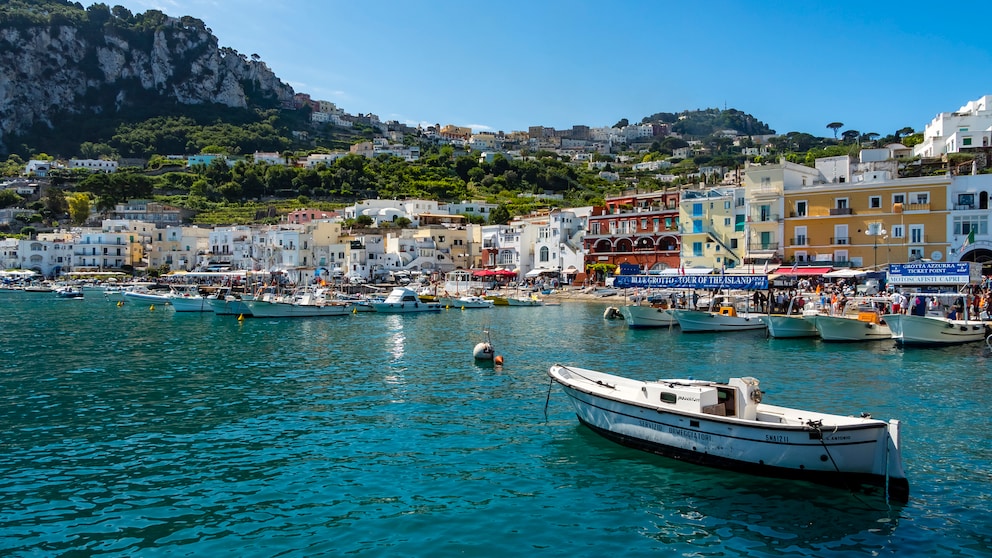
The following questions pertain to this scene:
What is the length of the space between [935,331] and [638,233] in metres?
43.1

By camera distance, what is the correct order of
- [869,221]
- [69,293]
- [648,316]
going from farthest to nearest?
[69,293] < [869,221] < [648,316]

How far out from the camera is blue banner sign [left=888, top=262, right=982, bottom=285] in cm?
3294

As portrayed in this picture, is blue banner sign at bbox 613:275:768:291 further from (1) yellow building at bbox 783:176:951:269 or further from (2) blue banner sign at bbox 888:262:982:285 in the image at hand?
(1) yellow building at bbox 783:176:951:269

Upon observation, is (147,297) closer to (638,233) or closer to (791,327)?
(638,233)

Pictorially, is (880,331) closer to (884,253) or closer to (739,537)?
(884,253)

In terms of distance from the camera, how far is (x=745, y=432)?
43.8 feet

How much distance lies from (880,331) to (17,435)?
36280mm

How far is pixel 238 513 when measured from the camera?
12.0 metres

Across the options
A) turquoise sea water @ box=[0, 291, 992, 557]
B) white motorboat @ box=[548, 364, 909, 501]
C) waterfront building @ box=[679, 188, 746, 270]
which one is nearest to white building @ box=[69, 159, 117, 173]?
waterfront building @ box=[679, 188, 746, 270]

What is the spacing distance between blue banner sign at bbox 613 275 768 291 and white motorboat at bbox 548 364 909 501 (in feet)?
77.8

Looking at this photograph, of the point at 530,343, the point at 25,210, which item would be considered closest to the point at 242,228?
the point at 25,210

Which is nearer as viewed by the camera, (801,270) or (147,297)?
(801,270)

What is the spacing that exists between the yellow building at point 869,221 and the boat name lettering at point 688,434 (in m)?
40.7

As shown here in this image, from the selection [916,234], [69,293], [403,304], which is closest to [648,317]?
[916,234]
